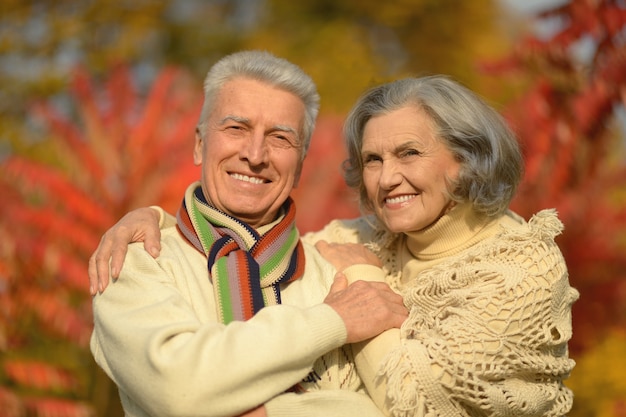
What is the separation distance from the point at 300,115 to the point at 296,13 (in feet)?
34.6

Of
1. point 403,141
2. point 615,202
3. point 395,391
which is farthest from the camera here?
point 615,202

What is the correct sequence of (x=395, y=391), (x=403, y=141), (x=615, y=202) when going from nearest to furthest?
(x=395, y=391), (x=403, y=141), (x=615, y=202)

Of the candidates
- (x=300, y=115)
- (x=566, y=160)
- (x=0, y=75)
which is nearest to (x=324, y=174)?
(x=566, y=160)

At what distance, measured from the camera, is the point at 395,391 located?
106 inches

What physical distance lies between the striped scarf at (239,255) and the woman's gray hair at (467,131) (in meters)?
0.66

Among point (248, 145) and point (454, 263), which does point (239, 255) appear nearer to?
point (248, 145)

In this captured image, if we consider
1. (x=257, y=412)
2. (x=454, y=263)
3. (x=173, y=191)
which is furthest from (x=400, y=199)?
(x=173, y=191)

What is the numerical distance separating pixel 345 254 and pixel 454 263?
20.5 inches

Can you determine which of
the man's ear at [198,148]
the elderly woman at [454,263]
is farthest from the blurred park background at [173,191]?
the man's ear at [198,148]

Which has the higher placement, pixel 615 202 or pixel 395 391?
pixel 615 202

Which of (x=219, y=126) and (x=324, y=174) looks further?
(x=324, y=174)

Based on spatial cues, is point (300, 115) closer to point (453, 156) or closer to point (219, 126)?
point (219, 126)

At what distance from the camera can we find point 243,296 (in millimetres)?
2811

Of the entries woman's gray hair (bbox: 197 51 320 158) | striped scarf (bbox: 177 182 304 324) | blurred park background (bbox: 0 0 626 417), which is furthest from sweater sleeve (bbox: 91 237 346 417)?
blurred park background (bbox: 0 0 626 417)
